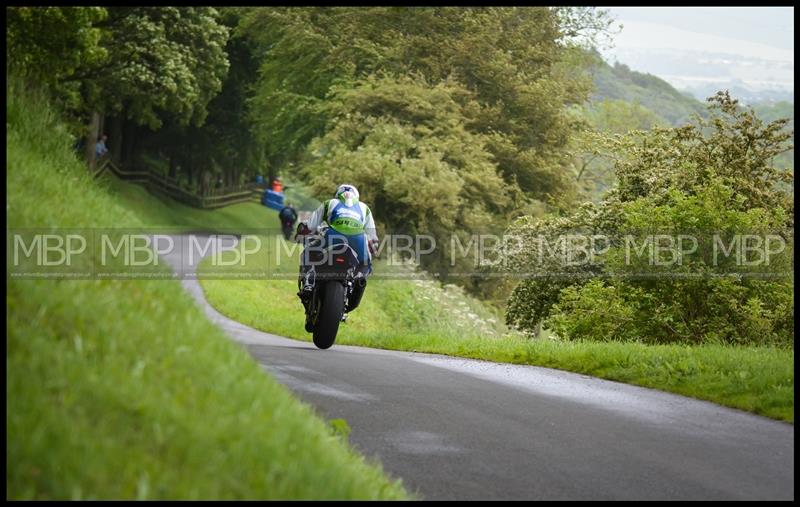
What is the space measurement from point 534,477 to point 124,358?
338cm

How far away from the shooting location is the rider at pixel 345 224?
15.6 meters

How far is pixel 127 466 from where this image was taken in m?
5.37

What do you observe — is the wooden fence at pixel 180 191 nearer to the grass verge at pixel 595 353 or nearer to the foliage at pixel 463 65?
the foliage at pixel 463 65

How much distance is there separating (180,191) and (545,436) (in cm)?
5762

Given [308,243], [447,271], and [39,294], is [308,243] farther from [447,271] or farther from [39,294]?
[447,271]

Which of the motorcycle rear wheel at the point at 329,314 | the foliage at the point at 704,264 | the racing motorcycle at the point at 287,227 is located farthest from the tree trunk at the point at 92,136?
the motorcycle rear wheel at the point at 329,314

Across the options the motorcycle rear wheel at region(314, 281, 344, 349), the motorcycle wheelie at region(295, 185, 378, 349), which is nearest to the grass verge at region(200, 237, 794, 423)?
the motorcycle rear wheel at region(314, 281, 344, 349)

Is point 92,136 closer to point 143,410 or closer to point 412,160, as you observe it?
point 412,160

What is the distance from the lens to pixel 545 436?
10070 millimetres

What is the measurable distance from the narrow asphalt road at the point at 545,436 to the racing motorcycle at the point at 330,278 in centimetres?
141

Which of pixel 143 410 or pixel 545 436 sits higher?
pixel 143 410

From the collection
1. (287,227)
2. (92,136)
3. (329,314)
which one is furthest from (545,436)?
(287,227)

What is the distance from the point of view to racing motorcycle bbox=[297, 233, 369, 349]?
15758 millimetres

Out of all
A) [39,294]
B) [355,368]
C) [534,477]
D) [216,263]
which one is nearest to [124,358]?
[39,294]
